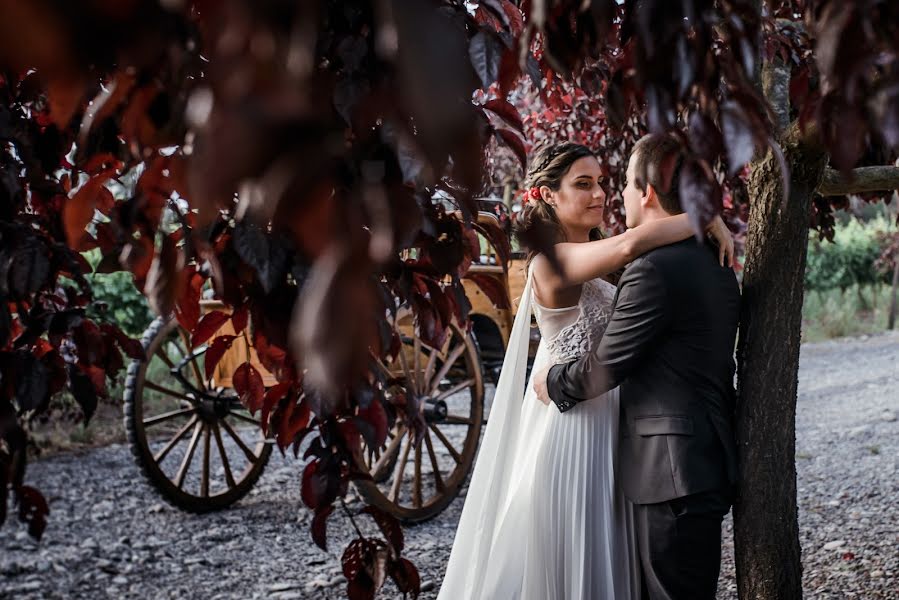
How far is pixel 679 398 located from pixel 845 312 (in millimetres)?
12042

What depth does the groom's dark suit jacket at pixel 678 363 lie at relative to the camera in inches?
88.4

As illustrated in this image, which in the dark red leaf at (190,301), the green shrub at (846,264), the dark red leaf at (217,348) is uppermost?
the green shrub at (846,264)

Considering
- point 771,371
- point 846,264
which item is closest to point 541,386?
point 771,371

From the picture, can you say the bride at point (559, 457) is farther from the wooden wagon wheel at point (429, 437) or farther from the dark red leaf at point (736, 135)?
the dark red leaf at point (736, 135)

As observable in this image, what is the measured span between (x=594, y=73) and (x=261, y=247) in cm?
186

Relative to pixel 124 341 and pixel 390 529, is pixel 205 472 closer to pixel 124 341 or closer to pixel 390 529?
pixel 124 341

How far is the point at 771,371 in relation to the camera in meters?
2.24

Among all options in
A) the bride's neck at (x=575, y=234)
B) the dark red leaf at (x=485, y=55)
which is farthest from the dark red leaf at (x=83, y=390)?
the bride's neck at (x=575, y=234)

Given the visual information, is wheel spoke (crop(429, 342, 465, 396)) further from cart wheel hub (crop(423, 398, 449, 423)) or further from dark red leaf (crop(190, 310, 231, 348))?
dark red leaf (crop(190, 310, 231, 348))

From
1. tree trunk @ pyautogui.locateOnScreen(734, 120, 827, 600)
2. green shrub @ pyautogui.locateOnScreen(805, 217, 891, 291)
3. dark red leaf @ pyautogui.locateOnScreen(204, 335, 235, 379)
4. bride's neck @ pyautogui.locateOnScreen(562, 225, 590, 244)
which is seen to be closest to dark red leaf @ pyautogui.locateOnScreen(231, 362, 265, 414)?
dark red leaf @ pyautogui.locateOnScreen(204, 335, 235, 379)

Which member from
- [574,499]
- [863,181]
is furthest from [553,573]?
[863,181]

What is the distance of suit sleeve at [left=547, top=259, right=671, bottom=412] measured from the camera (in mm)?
2268

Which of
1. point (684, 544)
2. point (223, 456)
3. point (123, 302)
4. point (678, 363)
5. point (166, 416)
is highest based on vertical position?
point (123, 302)

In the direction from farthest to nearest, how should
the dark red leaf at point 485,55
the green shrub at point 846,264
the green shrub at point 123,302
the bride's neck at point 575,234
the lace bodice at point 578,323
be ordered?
the green shrub at point 846,264
the green shrub at point 123,302
the bride's neck at point 575,234
the lace bodice at point 578,323
the dark red leaf at point 485,55
